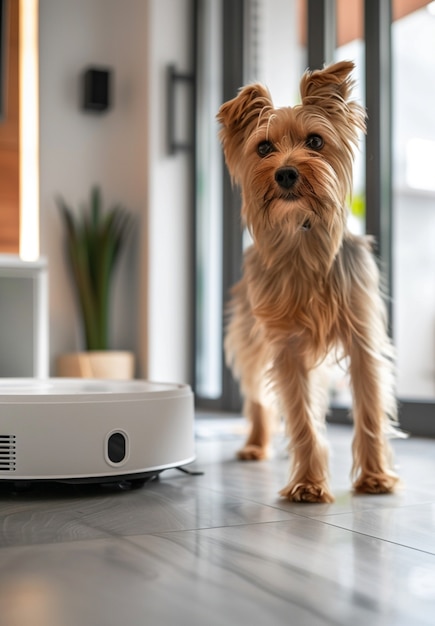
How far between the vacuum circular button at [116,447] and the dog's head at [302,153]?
58 cm

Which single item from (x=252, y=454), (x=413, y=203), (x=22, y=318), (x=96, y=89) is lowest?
(x=252, y=454)

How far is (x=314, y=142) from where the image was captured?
1.77 metres

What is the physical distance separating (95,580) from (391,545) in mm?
529

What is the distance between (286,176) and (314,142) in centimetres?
11

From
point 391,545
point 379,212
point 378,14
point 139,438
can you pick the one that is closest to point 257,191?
A: point 139,438

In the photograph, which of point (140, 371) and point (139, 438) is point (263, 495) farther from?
point (140, 371)

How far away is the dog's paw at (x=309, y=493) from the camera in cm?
183

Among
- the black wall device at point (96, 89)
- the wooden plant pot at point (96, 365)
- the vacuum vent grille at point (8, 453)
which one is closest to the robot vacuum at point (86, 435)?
the vacuum vent grille at point (8, 453)

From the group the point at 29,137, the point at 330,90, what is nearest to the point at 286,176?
the point at 330,90

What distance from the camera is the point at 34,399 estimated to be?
6.09ft

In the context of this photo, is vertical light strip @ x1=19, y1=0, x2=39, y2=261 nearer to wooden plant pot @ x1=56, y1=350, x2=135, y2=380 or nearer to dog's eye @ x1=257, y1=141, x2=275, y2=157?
wooden plant pot @ x1=56, y1=350, x2=135, y2=380

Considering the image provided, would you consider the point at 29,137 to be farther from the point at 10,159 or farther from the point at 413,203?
the point at 413,203

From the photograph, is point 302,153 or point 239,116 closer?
point 302,153

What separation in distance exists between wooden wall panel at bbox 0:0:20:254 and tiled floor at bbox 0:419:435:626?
2.47m
